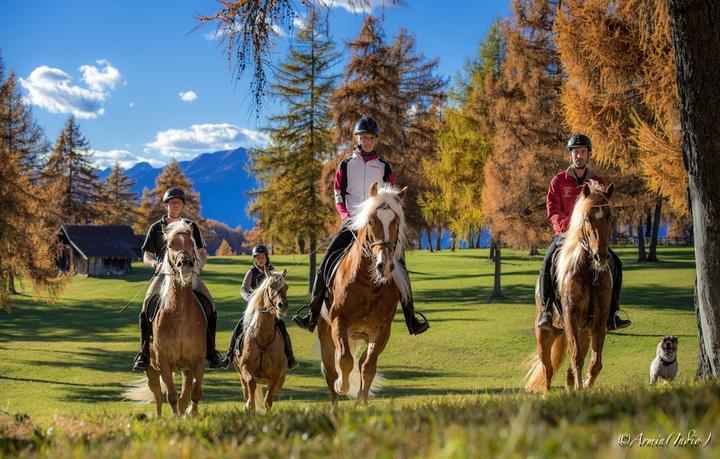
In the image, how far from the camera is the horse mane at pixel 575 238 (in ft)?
28.2

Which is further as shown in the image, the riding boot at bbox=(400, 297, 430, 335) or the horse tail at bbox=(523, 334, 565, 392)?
the horse tail at bbox=(523, 334, 565, 392)

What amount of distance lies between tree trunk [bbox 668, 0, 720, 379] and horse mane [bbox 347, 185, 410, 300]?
365 cm

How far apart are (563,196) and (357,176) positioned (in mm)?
3215

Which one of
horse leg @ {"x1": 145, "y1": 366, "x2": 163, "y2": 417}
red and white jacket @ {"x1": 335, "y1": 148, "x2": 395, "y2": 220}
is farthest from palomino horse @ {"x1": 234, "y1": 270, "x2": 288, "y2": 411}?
red and white jacket @ {"x1": 335, "y1": 148, "x2": 395, "y2": 220}

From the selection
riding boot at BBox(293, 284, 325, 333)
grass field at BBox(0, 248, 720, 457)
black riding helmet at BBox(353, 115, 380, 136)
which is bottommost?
grass field at BBox(0, 248, 720, 457)

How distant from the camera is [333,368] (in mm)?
8656

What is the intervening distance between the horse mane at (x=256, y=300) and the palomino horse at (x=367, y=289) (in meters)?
2.52

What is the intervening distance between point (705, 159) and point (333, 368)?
534cm

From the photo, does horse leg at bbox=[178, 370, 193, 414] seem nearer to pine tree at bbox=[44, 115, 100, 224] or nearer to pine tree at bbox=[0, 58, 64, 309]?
pine tree at bbox=[0, 58, 64, 309]

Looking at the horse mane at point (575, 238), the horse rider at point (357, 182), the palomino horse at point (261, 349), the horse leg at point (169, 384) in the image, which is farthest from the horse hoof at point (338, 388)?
the horse mane at point (575, 238)

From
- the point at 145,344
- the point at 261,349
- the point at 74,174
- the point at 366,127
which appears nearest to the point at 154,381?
the point at 145,344

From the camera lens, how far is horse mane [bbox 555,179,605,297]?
8609 mm

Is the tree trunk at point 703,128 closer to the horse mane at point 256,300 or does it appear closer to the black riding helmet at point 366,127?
the black riding helmet at point 366,127

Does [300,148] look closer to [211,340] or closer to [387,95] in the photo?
[387,95]
